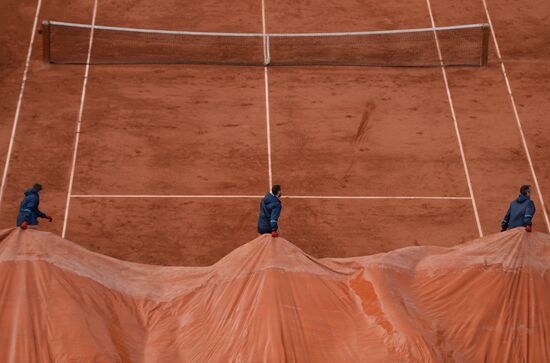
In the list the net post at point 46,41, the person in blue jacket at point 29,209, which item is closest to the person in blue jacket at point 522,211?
the person in blue jacket at point 29,209

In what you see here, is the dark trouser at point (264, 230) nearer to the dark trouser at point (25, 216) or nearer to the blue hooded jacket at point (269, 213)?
the blue hooded jacket at point (269, 213)

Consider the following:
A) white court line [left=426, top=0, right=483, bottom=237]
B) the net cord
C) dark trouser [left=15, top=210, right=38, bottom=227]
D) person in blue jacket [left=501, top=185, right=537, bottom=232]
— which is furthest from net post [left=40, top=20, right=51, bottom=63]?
person in blue jacket [left=501, top=185, right=537, bottom=232]

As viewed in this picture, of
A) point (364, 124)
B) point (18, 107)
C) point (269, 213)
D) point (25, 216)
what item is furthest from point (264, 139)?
point (25, 216)

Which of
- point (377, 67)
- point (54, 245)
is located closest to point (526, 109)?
point (377, 67)

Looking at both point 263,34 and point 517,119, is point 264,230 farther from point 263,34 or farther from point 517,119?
point 263,34

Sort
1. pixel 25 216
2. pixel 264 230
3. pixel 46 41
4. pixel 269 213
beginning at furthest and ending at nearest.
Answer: pixel 46 41, pixel 264 230, pixel 269 213, pixel 25 216

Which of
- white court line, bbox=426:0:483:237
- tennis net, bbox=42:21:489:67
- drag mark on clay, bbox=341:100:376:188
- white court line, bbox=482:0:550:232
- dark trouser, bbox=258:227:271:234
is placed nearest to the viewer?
dark trouser, bbox=258:227:271:234

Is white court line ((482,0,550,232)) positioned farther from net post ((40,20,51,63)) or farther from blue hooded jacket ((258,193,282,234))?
net post ((40,20,51,63))
